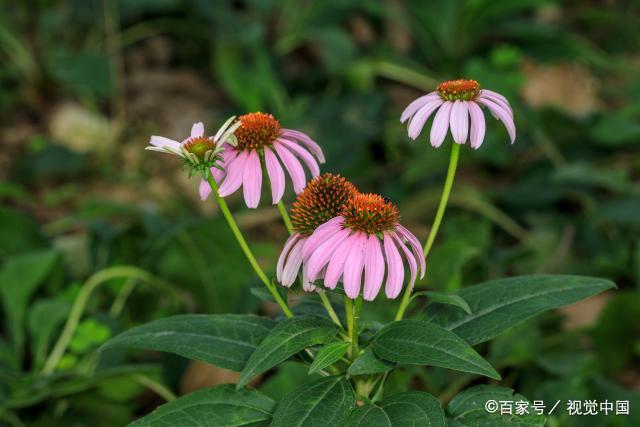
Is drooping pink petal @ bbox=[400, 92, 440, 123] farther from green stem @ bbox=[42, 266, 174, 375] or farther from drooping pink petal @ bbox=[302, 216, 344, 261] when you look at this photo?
green stem @ bbox=[42, 266, 174, 375]

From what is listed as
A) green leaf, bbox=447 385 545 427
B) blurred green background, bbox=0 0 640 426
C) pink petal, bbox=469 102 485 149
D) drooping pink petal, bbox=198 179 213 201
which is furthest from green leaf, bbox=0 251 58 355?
pink petal, bbox=469 102 485 149

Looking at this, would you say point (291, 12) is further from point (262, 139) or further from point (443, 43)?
point (262, 139)

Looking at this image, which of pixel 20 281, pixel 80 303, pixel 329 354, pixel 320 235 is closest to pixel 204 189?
pixel 320 235

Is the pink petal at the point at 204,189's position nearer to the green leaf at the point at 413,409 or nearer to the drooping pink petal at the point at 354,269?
the drooping pink petal at the point at 354,269

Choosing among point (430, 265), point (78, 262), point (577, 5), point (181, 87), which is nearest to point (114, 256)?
point (78, 262)

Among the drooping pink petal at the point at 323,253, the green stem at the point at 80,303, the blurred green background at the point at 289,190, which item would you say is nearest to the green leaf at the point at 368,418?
the drooping pink petal at the point at 323,253

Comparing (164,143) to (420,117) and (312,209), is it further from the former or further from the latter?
(420,117)
